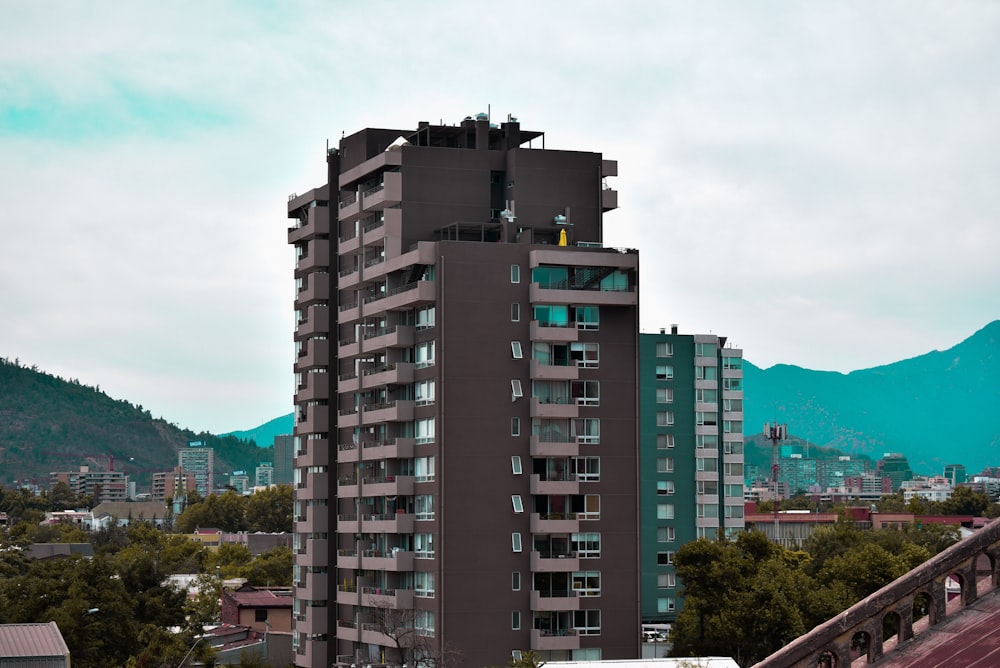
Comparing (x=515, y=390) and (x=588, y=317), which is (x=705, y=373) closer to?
(x=588, y=317)

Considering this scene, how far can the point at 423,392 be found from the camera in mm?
92500

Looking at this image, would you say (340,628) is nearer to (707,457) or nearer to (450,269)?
(450,269)

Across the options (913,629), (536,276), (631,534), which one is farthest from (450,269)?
(913,629)

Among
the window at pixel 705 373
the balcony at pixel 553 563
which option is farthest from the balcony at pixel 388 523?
the window at pixel 705 373

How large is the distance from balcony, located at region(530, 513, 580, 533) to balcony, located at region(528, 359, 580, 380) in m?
8.42

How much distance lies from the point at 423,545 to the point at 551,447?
390 inches

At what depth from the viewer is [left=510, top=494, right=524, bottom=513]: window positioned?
9012 centimetres

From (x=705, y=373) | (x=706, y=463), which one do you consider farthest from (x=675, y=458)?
(x=705, y=373)

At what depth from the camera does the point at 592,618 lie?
297ft

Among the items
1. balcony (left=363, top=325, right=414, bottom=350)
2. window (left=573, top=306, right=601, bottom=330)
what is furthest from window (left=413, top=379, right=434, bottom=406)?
window (left=573, top=306, right=601, bottom=330)

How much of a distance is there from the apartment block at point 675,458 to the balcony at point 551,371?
55.6 metres

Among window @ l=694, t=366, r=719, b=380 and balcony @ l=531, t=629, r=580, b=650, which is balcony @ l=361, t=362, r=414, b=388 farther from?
window @ l=694, t=366, r=719, b=380

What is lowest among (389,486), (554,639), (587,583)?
(554,639)

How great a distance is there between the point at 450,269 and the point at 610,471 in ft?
53.1
